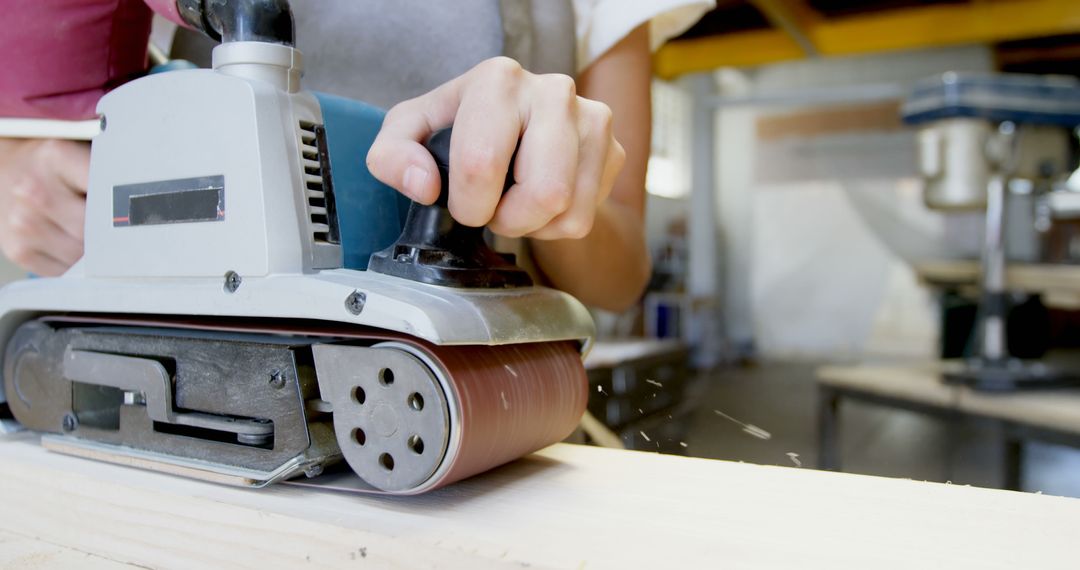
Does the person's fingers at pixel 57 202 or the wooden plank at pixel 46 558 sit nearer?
the wooden plank at pixel 46 558

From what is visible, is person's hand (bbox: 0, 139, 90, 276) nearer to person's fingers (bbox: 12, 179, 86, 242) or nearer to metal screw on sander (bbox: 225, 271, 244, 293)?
person's fingers (bbox: 12, 179, 86, 242)

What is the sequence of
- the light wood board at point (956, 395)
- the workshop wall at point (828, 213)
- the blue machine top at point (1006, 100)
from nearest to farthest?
the light wood board at point (956, 395), the blue machine top at point (1006, 100), the workshop wall at point (828, 213)

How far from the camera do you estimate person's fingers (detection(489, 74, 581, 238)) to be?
1.17 feet

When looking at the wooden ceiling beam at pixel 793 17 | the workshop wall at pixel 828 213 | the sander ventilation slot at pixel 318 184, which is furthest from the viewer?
the workshop wall at pixel 828 213

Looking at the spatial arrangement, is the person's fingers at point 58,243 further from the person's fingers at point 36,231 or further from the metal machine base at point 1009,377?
the metal machine base at point 1009,377

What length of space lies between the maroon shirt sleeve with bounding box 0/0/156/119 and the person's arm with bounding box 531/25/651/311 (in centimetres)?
34

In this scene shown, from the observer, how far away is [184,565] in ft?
1.30

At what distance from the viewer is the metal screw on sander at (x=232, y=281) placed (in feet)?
1.40

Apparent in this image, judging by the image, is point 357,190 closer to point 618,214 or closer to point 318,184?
point 318,184

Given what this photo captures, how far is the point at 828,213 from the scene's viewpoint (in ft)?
16.3

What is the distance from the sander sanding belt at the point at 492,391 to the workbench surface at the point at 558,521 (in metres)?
0.02

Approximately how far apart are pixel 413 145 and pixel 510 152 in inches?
2.1

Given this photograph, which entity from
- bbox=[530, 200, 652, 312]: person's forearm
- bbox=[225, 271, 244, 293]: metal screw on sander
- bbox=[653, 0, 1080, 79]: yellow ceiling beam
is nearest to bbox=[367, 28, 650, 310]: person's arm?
bbox=[225, 271, 244, 293]: metal screw on sander

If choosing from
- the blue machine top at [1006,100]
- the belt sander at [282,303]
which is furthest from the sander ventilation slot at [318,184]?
the blue machine top at [1006,100]
